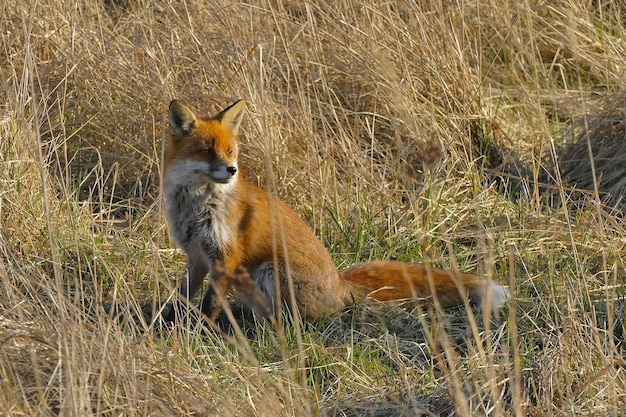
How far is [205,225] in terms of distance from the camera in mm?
5031

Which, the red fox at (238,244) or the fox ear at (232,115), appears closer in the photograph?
the red fox at (238,244)

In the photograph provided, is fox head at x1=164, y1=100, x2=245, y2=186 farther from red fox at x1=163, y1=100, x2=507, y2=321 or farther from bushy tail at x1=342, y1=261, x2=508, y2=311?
bushy tail at x1=342, y1=261, x2=508, y2=311

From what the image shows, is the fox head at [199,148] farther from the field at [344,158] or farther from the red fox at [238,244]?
the field at [344,158]

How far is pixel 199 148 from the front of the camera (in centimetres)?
499

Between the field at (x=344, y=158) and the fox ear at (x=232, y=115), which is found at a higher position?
the fox ear at (x=232, y=115)

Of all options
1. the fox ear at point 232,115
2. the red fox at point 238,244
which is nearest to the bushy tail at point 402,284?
the red fox at point 238,244

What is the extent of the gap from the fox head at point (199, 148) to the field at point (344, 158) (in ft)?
0.90

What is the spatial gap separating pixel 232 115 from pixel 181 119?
296mm

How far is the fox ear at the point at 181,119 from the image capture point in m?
5.02

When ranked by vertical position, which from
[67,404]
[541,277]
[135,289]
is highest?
[67,404]

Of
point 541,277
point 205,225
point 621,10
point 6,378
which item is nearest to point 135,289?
point 205,225

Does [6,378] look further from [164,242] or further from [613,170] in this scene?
[613,170]

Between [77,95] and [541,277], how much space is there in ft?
10.9

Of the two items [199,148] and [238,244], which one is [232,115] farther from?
[238,244]
